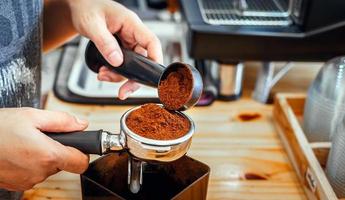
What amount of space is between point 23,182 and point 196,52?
454 millimetres

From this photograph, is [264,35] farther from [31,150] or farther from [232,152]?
[31,150]

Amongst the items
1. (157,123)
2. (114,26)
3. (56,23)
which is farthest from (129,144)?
(56,23)

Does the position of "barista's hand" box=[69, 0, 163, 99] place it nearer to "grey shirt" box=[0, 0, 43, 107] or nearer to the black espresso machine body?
"grey shirt" box=[0, 0, 43, 107]

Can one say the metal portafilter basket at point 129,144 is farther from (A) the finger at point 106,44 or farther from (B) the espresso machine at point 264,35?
(B) the espresso machine at point 264,35

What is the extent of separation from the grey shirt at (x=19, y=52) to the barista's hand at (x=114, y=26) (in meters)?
0.06

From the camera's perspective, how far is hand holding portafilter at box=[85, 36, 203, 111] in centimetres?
55

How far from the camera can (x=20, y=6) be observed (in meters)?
0.63

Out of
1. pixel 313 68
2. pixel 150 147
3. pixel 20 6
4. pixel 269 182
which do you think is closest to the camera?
pixel 150 147

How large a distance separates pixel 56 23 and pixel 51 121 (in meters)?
0.32

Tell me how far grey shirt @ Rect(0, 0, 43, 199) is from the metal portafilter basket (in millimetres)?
145

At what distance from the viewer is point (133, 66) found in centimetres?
65

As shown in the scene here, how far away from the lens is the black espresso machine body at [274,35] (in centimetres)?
87

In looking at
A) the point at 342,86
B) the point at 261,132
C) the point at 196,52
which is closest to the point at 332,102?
the point at 342,86

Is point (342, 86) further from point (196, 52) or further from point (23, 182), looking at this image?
point (23, 182)
